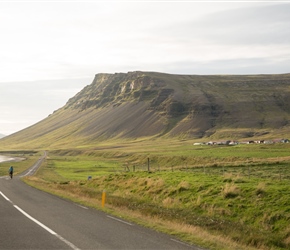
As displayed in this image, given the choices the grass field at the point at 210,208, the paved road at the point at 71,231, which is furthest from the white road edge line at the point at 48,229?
the grass field at the point at 210,208

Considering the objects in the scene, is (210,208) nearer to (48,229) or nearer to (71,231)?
(71,231)

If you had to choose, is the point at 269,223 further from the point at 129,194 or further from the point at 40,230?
the point at 129,194

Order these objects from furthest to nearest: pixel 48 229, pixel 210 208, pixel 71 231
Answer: pixel 210 208 → pixel 48 229 → pixel 71 231

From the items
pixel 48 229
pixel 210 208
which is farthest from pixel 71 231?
pixel 210 208

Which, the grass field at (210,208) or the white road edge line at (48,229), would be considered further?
the grass field at (210,208)

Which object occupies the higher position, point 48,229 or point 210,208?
point 48,229

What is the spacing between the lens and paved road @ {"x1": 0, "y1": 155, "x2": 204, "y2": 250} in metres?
14.2

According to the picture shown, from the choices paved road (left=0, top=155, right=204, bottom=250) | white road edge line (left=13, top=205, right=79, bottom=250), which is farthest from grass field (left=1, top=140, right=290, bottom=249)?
white road edge line (left=13, top=205, right=79, bottom=250)

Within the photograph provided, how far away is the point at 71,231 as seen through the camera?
1672 cm

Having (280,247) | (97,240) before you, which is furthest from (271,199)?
(97,240)

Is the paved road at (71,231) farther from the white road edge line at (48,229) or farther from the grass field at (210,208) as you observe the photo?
the grass field at (210,208)

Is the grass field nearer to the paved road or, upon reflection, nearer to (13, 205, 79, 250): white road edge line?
the paved road

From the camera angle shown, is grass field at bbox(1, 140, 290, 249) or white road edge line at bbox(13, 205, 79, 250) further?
grass field at bbox(1, 140, 290, 249)

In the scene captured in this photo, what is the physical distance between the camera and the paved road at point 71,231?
46.7 ft
